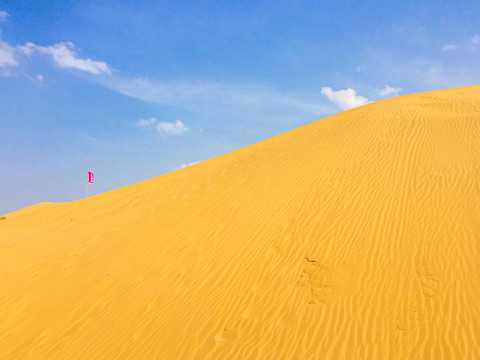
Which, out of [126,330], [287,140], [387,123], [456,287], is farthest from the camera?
[287,140]

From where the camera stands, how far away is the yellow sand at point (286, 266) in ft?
17.2

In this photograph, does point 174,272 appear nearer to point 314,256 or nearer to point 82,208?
point 314,256

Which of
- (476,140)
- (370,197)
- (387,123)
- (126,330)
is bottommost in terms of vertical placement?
(126,330)

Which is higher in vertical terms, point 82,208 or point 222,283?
point 82,208

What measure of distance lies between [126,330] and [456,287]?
5721 millimetres

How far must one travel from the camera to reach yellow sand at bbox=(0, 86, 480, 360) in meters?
5.23

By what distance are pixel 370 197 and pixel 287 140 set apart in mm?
7184

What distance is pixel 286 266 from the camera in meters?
6.78

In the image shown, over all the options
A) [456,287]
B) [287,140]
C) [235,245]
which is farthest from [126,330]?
[287,140]

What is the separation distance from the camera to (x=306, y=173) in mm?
10406

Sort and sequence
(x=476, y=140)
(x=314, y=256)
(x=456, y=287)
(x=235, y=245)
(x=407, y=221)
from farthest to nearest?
(x=476, y=140) < (x=235, y=245) < (x=407, y=221) < (x=314, y=256) < (x=456, y=287)

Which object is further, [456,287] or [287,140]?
[287,140]

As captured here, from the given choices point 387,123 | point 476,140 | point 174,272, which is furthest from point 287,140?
point 174,272

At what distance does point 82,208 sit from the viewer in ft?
52.7
